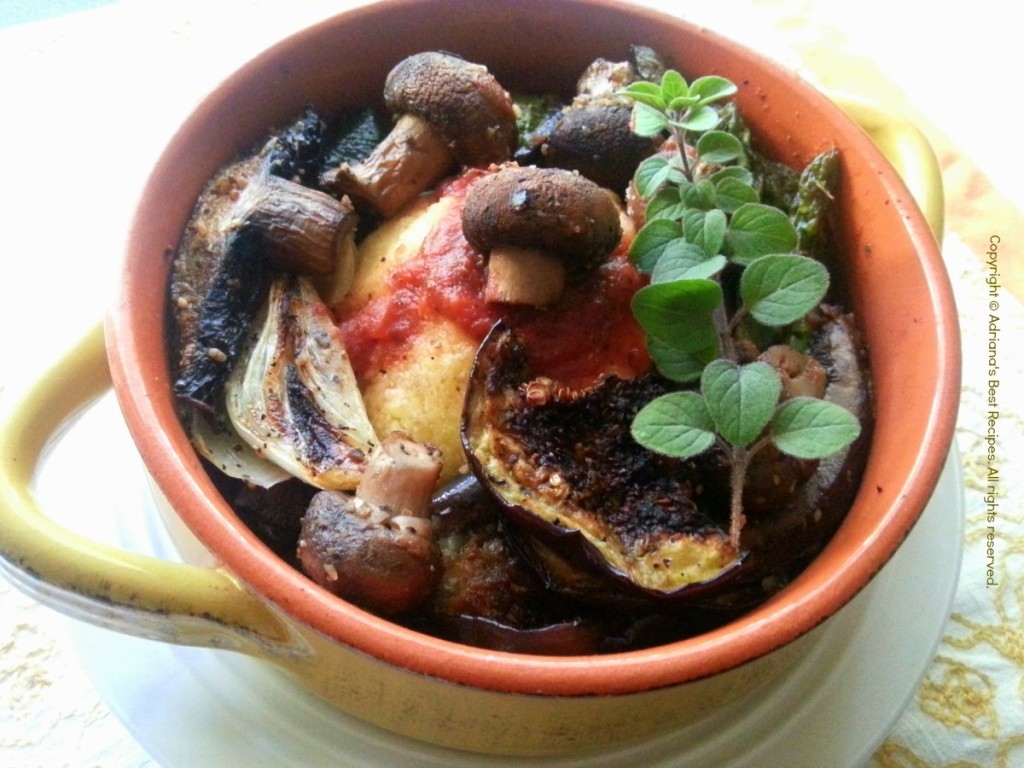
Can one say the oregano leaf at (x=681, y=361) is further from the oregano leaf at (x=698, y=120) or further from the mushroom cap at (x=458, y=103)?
the mushroom cap at (x=458, y=103)

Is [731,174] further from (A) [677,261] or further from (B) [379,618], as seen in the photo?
(B) [379,618]

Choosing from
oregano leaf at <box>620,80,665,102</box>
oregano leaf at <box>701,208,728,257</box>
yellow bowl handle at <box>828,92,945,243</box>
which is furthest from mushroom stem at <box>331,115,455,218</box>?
yellow bowl handle at <box>828,92,945,243</box>

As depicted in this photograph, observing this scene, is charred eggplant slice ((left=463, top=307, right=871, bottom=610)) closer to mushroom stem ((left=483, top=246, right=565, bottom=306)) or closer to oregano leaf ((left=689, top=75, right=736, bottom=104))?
mushroom stem ((left=483, top=246, right=565, bottom=306))

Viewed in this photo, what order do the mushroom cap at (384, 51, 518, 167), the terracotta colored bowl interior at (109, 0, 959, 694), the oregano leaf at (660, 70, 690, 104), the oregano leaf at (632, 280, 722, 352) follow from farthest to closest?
1. the mushroom cap at (384, 51, 518, 167)
2. the oregano leaf at (660, 70, 690, 104)
3. the oregano leaf at (632, 280, 722, 352)
4. the terracotta colored bowl interior at (109, 0, 959, 694)

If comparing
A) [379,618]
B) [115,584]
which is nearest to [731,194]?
[379,618]

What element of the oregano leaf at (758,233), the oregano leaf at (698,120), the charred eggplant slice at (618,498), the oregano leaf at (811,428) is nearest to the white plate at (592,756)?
the charred eggplant slice at (618,498)

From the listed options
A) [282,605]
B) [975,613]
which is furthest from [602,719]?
[975,613]

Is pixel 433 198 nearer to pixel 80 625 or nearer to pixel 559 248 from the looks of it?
pixel 559 248
